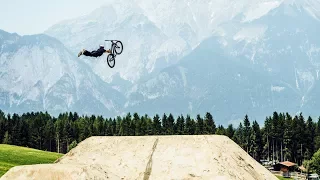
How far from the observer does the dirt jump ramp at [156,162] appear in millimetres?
26702

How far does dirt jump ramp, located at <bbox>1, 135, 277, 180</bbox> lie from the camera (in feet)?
87.6

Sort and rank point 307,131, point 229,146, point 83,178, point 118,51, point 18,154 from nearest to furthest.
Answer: point 83,178 → point 229,146 → point 118,51 → point 18,154 → point 307,131

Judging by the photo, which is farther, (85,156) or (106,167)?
(85,156)

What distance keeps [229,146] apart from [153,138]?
4.10 meters

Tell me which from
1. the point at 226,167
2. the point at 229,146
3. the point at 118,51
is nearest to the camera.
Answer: the point at 226,167

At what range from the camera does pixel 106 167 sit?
1166 inches

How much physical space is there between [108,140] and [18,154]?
263 feet

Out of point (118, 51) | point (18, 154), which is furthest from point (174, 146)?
point (18, 154)

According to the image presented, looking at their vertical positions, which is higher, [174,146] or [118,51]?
[118,51]

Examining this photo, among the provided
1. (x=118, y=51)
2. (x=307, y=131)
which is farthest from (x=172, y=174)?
(x=307, y=131)

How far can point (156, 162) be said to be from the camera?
29328 mm

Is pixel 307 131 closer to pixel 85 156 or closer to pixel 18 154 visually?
pixel 18 154

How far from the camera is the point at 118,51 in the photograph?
44.2 metres

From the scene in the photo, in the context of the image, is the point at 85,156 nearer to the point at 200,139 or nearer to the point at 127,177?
the point at 127,177
